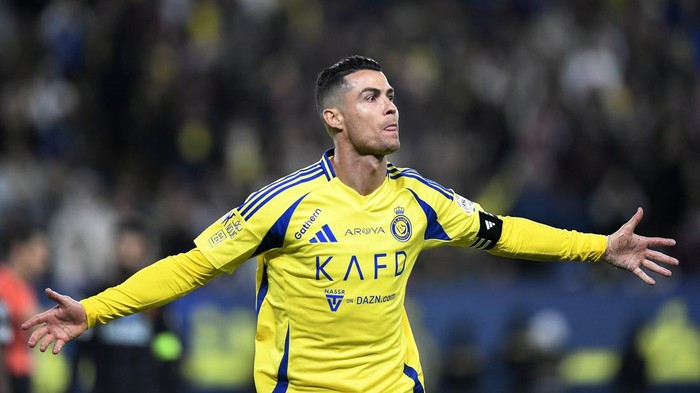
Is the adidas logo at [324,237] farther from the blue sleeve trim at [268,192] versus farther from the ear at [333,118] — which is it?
the ear at [333,118]

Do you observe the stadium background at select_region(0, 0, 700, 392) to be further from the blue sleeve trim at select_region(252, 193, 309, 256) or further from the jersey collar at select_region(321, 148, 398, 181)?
the blue sleeve trim at select_region(252, 193, 309, 256)

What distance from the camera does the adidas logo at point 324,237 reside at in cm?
620

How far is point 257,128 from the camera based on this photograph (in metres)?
15.9

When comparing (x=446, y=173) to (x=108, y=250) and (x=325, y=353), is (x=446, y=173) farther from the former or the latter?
(x=325, y=353)

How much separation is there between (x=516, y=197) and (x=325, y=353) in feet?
30.4

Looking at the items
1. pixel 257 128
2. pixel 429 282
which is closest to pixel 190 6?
pixel 257 128

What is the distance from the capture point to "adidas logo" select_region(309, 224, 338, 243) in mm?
6195

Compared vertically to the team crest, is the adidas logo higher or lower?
lower

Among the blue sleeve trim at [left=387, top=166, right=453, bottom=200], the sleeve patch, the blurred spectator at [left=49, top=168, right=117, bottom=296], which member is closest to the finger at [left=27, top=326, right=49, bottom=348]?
the blue sleeve trim at [left=387, top=166, right=453, bottom=200]

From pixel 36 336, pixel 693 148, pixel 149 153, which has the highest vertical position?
pixel 693 148

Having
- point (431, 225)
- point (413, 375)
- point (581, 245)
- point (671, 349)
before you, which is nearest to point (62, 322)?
point (413, 375)

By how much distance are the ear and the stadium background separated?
6470 mm

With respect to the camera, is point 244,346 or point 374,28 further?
point 374,28

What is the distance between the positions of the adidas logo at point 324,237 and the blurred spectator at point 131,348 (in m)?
3.22
